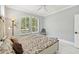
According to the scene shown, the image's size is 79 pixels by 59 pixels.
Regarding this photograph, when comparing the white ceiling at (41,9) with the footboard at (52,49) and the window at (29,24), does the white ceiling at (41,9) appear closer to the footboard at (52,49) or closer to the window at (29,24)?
the window at (29,24)

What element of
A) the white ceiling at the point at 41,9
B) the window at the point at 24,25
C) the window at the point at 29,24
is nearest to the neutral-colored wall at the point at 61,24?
the white ceiling at the point at 41,9

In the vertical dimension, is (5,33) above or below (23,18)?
below

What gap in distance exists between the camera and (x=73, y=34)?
1914 mm

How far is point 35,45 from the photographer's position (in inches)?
75.5

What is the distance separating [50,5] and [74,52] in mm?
913

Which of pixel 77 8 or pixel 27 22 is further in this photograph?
pixel 27 22

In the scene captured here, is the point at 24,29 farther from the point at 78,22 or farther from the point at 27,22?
the point at 78,22

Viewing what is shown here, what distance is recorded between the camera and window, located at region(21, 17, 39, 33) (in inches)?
76.5

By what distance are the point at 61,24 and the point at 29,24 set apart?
0.58m

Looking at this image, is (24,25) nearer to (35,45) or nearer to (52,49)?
(35,45)

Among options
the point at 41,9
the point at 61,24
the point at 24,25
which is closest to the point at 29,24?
the point at 24,25

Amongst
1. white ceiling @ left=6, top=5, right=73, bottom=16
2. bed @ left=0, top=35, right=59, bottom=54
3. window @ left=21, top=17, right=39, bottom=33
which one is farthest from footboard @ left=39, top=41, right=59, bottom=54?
white ceiling @ left=6, top=5, right=73, bottom=16
